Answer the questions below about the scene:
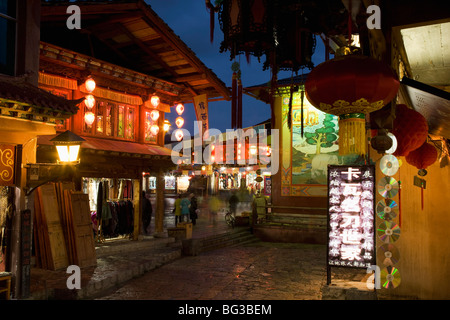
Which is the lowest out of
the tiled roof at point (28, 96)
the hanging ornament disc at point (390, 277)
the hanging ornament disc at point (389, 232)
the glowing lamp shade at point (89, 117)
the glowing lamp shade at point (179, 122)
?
the hanging ornament disc at point (390, 277)

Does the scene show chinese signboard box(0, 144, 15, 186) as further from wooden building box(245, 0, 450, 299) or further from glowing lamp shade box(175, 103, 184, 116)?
glowing lamp shade box(175, 103, 184, 116)

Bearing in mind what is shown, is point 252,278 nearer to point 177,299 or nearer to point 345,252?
point 177,299

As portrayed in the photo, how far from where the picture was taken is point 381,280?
807 centimetres

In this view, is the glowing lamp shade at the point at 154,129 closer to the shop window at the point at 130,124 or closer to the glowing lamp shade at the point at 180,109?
the shop window at the point at 130,124

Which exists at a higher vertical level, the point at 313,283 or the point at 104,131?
the point at 104,131

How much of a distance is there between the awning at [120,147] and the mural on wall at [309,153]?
7835 millimetres

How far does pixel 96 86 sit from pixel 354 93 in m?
12.1

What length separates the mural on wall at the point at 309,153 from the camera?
20344 mm

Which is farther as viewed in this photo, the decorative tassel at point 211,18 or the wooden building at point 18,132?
the decorative tassel at point 211,18

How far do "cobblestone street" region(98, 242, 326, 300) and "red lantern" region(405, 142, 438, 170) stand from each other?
177 inches

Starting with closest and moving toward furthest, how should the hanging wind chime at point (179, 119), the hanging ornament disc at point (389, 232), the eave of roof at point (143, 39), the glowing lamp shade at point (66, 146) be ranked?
the hanging ornament disc at point (389, 232) → the glowing lamp shade at point (66, 146) → the eave of roof at point (143, 39) → the hanging wind chime at point (179, 119)

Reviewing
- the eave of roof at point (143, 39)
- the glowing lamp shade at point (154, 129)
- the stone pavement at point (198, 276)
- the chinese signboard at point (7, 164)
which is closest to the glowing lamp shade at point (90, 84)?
the eave of roof at point (143, 39)
